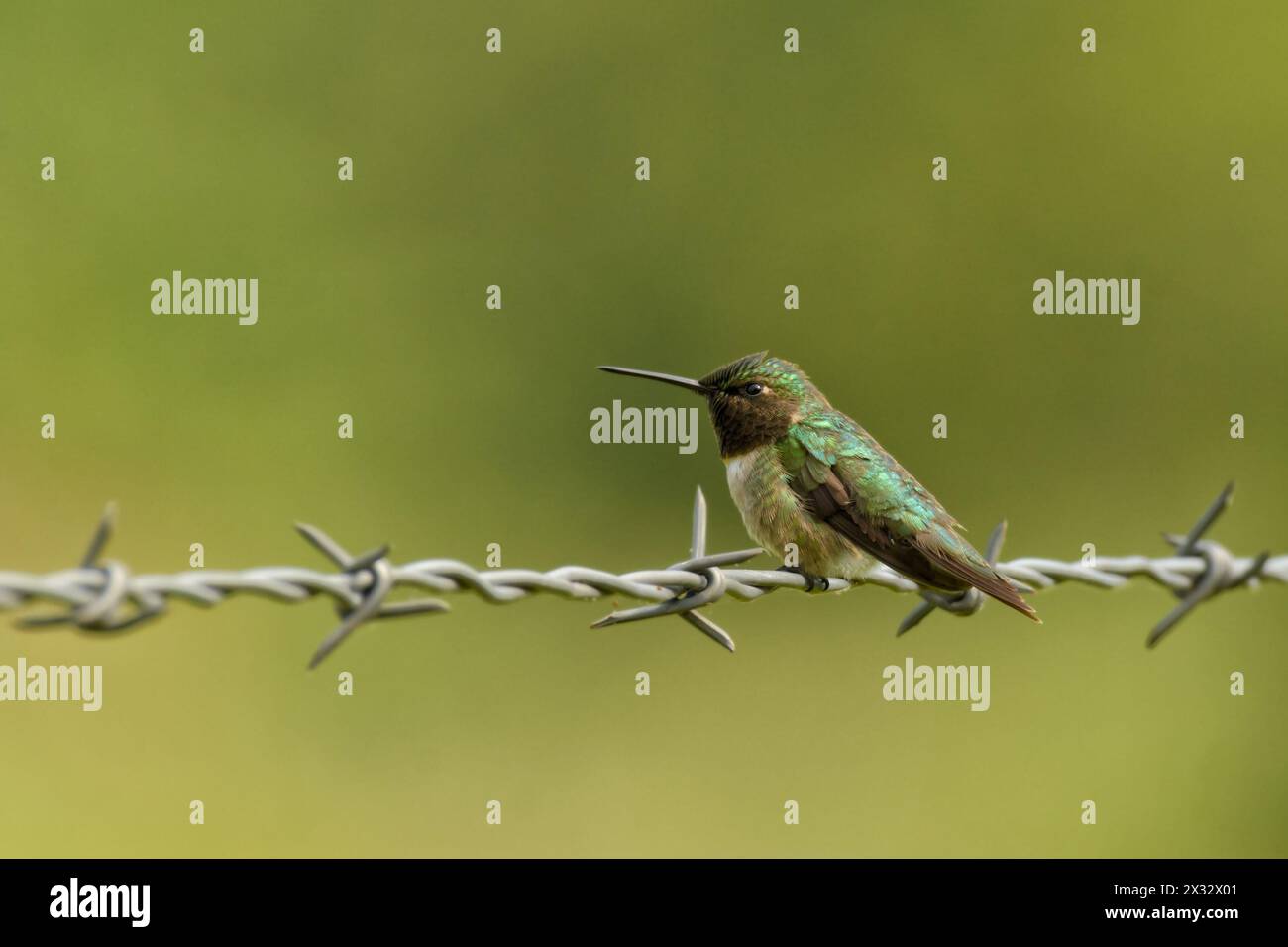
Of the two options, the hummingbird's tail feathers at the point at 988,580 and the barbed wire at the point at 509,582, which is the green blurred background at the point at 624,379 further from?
the barbed wire at the point at 509,582

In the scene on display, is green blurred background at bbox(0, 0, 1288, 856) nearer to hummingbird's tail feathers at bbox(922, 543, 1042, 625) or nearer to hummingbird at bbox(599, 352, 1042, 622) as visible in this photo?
hummingbird at bbox(599, 352, 1042, 622)

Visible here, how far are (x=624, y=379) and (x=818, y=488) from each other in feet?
31.5

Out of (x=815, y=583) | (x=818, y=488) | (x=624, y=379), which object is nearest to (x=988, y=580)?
(x=815, y=583)

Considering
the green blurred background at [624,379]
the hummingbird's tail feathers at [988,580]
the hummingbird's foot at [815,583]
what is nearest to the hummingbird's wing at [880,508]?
the hummingbird's tail feathers at [988,580]

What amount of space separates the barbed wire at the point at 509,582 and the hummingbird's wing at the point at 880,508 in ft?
0.32

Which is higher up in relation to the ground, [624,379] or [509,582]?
[624,379]

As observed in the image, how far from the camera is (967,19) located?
1684 cm

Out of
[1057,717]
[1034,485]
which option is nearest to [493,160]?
[1034,485]

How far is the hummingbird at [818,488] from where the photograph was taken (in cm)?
502

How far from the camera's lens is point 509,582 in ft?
10.9

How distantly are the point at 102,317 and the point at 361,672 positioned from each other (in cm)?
573

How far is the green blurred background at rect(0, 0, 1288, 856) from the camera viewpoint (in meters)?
10.3

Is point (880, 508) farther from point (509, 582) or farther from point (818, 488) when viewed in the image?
point (509, 582)

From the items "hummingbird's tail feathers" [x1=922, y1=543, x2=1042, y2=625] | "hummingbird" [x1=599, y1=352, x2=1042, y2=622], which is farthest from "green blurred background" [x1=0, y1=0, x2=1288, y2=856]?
"hummingbird's tail feathers" [x1=922, y1=543, x2=1042, y2=625]
